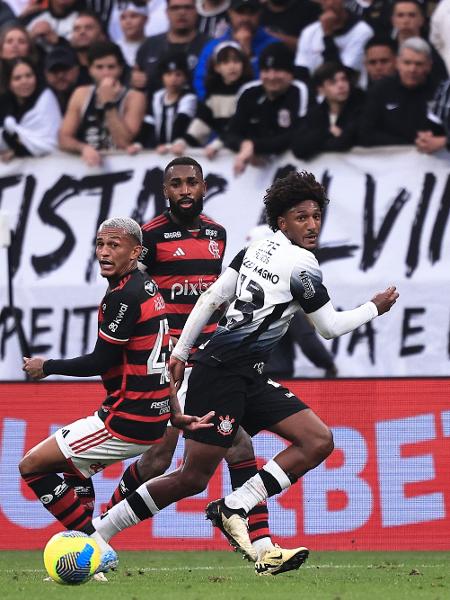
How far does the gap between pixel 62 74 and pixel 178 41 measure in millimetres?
1442

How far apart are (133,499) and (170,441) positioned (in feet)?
2.36

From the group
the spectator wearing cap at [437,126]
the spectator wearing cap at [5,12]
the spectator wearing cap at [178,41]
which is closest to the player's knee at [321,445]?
the spectator wearing cap at [437,126]

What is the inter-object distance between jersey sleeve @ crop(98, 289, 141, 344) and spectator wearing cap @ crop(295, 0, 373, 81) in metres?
7.70

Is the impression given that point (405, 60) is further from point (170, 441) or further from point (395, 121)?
point (170, 441)

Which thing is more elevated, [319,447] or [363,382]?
[319,447]

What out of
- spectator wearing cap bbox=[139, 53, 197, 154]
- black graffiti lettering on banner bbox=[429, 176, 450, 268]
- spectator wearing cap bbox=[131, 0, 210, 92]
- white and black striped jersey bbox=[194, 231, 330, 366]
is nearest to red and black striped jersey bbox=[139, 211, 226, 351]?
white and black striped jersey bbox=[194, 231, 330, 366]

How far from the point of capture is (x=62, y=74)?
16422 mm

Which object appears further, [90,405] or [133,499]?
[90,405]

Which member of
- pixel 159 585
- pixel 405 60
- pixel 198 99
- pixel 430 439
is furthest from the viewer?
pixel 198 99

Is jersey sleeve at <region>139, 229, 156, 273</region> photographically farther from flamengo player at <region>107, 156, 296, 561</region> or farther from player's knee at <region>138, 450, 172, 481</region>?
player's knee at <region>138, 450, 172, 481</region>

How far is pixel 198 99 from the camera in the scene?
15.7m

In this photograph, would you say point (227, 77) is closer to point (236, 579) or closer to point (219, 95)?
point (219, 95)

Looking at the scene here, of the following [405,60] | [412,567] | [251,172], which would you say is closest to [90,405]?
[412,567]

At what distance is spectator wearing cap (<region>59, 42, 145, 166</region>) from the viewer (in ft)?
51.5
